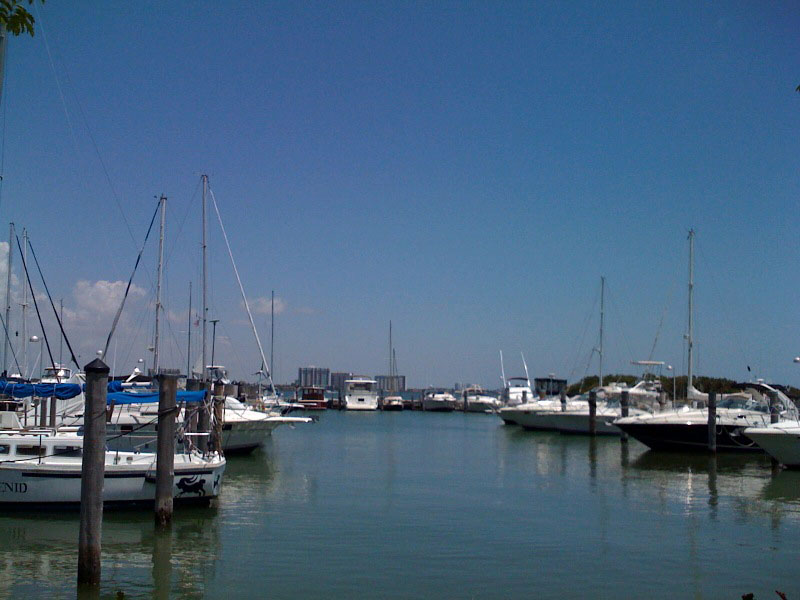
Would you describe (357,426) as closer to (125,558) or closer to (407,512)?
(407,512)

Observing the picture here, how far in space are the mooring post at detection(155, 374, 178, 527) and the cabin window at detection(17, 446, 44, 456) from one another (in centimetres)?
451

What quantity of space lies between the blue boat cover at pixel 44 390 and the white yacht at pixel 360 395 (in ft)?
290

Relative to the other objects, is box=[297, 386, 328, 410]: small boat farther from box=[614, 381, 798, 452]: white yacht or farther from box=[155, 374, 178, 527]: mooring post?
box=[155, 374, 178, 527]: mooring post

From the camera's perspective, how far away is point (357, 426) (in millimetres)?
80750

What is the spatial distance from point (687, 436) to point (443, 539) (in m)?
30.7

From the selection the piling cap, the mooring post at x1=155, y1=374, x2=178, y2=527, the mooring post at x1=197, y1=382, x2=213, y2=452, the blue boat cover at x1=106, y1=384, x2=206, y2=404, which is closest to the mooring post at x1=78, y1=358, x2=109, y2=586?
the piling cap

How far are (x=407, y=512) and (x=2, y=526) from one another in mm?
11450

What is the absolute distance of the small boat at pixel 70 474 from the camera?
23.3 m

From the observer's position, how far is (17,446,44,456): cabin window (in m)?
23.9

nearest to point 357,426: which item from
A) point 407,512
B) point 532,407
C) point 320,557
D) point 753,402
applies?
point 532,407

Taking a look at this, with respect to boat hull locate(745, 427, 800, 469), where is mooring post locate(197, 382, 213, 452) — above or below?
above

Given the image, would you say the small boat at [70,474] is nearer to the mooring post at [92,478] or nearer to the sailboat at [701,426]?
the mooring post at [92,478]

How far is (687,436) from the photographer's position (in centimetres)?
4819

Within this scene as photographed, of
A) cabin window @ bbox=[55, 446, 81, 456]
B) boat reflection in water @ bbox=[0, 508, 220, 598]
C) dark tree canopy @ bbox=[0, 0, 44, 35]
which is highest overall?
dark tree canopy @ bbox=[0, 0, 44, 35]
